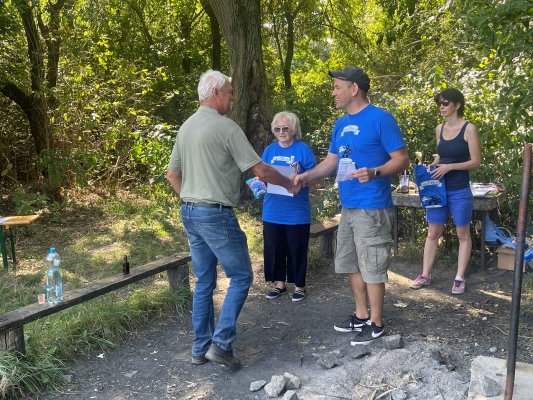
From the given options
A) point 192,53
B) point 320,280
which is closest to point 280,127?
point 320,280

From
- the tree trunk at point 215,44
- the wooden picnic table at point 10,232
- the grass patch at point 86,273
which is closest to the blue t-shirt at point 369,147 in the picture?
the grass patch at point 86,273

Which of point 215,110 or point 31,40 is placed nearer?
point 215,110

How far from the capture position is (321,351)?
4316mm

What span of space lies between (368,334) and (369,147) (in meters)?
1.39

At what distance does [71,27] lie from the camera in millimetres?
10430

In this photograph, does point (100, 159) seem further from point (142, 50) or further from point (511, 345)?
point (511, 345)

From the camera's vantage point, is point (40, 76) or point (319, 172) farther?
point (40, 76)

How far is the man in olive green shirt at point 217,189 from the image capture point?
3.80 metres

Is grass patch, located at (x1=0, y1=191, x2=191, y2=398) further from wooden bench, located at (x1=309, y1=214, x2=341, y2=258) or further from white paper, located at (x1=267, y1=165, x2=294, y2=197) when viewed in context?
wooden bench, located at (x1=309, y1=214, x2=341, y2=258)

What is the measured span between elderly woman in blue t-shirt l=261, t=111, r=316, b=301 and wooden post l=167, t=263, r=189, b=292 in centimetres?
77

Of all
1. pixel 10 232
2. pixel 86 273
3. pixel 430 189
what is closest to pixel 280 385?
pixel 430 189

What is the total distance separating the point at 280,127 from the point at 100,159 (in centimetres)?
640

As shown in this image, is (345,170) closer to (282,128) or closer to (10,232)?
(282,128)

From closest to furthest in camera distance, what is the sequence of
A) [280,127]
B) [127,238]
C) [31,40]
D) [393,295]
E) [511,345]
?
1. [511,345]
2. [280,127]
3. [393,295]
4. [127,238]
5. [31,40]
